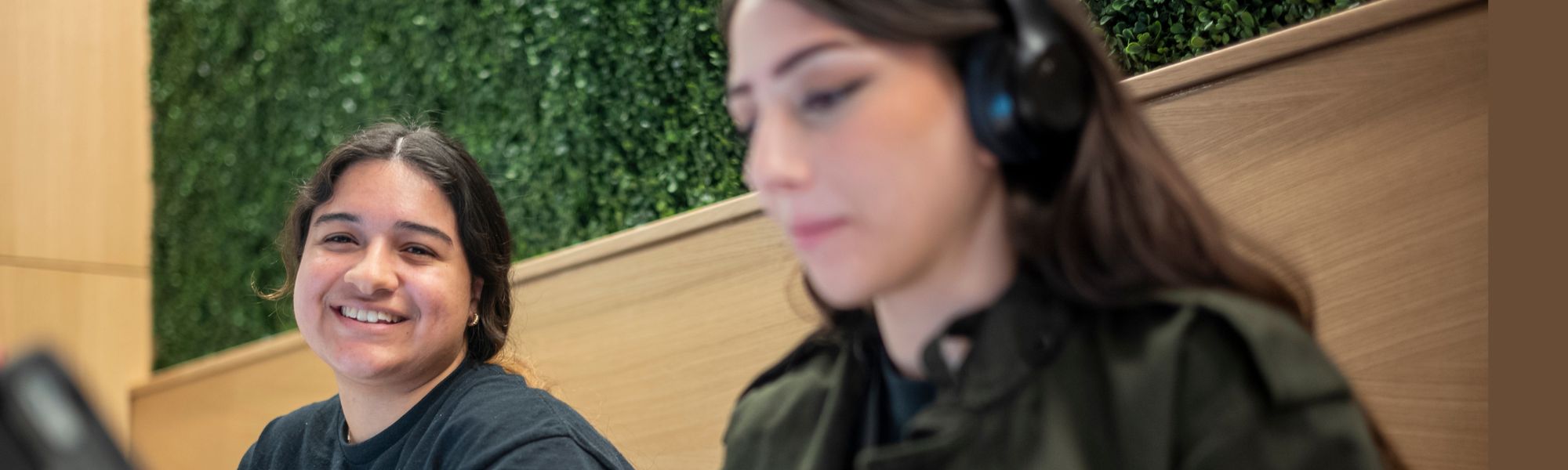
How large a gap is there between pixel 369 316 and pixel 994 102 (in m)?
0.90

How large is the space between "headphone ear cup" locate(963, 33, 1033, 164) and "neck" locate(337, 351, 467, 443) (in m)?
0.93

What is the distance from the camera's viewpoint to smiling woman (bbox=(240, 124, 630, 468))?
1312 millimetres

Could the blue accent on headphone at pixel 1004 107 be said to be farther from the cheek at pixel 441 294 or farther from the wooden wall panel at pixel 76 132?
the wooden wall panel at pixel 76 132

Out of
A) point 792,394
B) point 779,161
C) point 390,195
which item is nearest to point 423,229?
point 390,195

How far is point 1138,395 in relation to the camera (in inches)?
24.4

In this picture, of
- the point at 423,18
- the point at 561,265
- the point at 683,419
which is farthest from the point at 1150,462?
the point at 423,18

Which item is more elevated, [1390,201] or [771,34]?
[771,34]

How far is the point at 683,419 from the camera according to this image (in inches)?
69.2

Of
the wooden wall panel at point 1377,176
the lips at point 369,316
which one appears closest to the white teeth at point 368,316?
the lips at point 369,316

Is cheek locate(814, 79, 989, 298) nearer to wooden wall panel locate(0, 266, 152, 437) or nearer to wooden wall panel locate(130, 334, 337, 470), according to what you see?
wooden wall panel locate(130, 334, 337, 470)

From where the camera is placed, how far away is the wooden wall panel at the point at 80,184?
3.22 metres

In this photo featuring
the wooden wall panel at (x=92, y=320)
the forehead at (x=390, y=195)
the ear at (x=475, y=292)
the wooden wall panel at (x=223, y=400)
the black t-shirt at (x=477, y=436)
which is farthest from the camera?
the wooden wall panel at (x=92, y=320)

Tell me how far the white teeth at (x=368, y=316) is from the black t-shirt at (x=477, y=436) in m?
0.10

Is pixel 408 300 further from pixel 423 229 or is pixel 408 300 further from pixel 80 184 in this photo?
pixel 80 184
